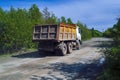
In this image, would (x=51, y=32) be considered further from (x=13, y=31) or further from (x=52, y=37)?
(x=13, y=31)

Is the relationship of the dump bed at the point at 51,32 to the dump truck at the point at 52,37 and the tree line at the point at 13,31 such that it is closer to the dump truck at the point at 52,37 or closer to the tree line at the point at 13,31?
the dump truck at the point at 52,37

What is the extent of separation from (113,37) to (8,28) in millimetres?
14069

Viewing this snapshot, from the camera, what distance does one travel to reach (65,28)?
891 inches

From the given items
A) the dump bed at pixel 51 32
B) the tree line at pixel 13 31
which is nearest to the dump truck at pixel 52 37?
the dump bed at pixel 51 32

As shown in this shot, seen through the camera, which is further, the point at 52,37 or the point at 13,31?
the point at 13,31

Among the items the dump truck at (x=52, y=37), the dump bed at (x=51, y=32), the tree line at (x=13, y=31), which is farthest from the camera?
the tree line at (x=13, y=31)

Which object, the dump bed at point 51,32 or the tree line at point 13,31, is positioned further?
the tree line at point 13,31

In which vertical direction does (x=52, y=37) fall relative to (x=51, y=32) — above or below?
below

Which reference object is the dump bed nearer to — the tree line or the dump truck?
the dump truck

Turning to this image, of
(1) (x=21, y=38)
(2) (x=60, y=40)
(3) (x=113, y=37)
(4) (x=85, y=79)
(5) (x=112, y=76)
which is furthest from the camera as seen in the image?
(1) (x=21, y=38)

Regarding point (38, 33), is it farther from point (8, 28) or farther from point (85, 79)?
point (85, 79)

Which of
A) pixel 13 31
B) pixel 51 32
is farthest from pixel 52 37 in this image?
pixel 13 31

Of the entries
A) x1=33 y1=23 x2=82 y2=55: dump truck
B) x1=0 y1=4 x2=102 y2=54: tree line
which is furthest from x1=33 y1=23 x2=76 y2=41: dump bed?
x1=0 y1=4 x2=102 y2=54: tree line

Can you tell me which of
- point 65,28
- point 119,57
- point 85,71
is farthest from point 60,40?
point 119,57
